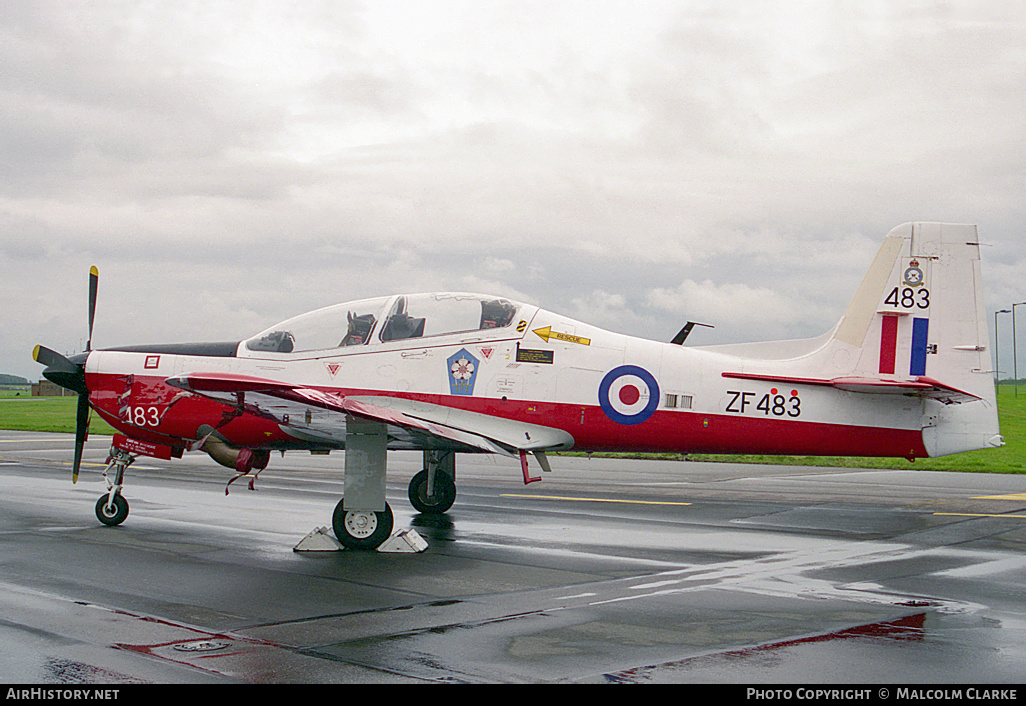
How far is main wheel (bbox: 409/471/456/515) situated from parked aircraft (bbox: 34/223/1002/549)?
228 cm

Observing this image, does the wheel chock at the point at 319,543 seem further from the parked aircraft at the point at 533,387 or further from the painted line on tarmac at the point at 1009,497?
the painted line on tarmac at the point at 1009,497

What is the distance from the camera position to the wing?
9312 millimetres

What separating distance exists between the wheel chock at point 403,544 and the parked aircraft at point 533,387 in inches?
50.1

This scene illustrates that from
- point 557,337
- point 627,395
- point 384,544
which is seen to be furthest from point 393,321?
point 627,395

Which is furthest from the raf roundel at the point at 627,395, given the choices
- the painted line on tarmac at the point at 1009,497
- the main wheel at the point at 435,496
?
the painted line on tarmac at the point at 1009,497

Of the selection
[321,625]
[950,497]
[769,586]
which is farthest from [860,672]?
[950,497]

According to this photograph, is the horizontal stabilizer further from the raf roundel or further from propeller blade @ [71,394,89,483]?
propeller blade @ [71,394,89,483]

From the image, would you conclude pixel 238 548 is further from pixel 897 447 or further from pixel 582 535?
pixel 897 447

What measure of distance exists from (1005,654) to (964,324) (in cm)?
741

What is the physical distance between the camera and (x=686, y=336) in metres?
14.3

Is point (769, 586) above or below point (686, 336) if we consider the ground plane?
below

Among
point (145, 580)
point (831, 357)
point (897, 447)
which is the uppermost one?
point (831, 357)

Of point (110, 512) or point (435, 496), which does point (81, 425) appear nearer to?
point (110, 512)

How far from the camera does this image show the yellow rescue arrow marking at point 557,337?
39.9 ft
